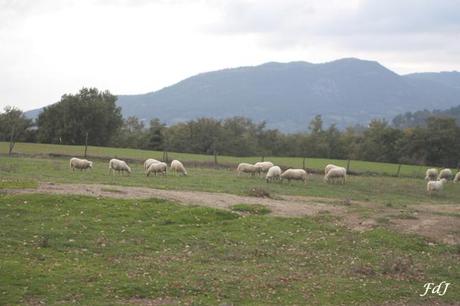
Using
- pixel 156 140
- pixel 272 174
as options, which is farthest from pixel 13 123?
pixel 272 174

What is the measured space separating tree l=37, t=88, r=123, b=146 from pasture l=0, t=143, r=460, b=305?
202 feet

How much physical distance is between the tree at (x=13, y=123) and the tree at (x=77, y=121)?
2556 mm

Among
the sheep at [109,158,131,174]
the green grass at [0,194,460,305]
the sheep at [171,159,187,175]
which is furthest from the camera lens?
the sheep at [171,159,187,175]

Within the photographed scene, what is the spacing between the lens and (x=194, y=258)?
55.6 ft

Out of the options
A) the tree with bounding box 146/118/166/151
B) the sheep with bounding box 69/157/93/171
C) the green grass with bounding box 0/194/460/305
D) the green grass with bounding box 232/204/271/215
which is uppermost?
the tree with bounding box 146/118/166/151

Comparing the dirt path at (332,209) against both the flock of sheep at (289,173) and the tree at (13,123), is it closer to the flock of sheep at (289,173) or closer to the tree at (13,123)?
the flock of sheep at (289,173)

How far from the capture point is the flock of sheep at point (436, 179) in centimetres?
4006

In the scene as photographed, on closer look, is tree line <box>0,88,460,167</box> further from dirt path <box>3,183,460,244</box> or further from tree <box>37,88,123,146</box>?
dirt path <box>3,183,460,244</box>

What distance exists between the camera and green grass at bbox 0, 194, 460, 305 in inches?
543

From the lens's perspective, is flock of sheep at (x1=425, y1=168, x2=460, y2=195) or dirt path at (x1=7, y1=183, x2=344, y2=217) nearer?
dirt path at (x1=7, y1=183, x2=344, y2=217)

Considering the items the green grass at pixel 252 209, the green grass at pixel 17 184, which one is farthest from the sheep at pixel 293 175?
the green grass at pixel 17 184

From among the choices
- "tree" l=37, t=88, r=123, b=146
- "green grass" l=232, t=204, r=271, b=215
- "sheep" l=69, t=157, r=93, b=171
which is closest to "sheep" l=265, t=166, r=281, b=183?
"sheep" l=69, t=157, r=93, b=171

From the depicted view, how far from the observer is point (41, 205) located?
843 inches

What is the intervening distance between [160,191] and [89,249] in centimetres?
1090
